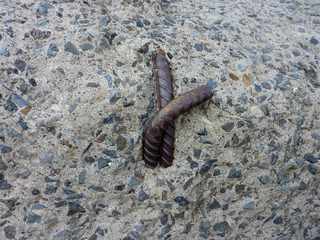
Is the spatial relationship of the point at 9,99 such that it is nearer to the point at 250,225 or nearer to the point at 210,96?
the point at 210,96

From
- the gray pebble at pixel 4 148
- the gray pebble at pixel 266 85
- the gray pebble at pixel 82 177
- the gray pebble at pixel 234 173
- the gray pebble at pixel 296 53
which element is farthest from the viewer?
the gray pebble at pixel 296 53

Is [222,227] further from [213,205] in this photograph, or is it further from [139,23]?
[139,23]

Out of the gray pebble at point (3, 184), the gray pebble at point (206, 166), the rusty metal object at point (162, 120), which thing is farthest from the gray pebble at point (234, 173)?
the gray pebble at point (3, 184)

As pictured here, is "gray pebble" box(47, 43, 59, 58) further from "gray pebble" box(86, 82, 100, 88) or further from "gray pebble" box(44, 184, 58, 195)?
"gray pebble" box(44, 184, 58, 195)

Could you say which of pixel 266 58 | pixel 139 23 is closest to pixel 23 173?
pixel 139 23

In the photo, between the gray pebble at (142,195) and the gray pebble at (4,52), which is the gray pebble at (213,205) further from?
the gray pebble at (4,52)

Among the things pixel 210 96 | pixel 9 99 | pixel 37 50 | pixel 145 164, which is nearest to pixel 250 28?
pixel 210 96
